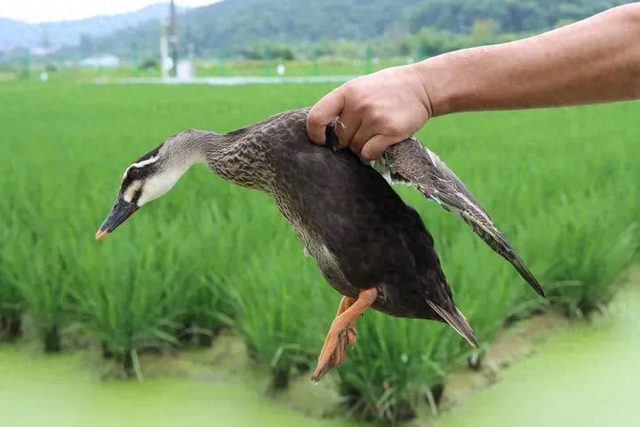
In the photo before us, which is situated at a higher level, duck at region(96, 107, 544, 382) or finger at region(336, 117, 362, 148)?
finger at region(336, 117, 362, 148)

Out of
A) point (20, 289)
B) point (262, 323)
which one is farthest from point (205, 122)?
point (262, 323)

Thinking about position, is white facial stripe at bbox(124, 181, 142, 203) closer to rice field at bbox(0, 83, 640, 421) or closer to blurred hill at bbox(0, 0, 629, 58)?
rice field at bbox(0, 83, 640, 421)

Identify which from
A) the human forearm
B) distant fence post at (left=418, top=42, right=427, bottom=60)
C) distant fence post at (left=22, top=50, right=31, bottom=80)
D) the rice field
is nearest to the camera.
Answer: the human forearm

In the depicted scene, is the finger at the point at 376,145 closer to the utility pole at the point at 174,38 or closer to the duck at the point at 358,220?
the duck at the point at 358,220

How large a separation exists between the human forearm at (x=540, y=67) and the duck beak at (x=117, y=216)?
330 millimetres

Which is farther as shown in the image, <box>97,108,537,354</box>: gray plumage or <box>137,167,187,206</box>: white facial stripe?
Answer: <box>137,167,187,206</box>: white facial stripe

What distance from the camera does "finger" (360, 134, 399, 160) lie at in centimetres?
77

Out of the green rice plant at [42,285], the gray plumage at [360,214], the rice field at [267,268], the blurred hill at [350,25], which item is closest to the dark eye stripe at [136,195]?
the gray plumage at [360,214]

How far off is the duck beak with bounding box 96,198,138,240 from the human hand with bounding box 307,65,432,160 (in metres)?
0.23

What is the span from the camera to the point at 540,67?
2.64 feet

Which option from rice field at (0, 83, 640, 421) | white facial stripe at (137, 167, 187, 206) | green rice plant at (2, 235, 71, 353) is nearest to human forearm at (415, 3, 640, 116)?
white facial stripe at (137, 167, 187, 206)

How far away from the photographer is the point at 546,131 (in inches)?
205

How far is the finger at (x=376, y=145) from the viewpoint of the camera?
77cm

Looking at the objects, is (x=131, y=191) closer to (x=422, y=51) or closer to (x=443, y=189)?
(x=443, y=189)
